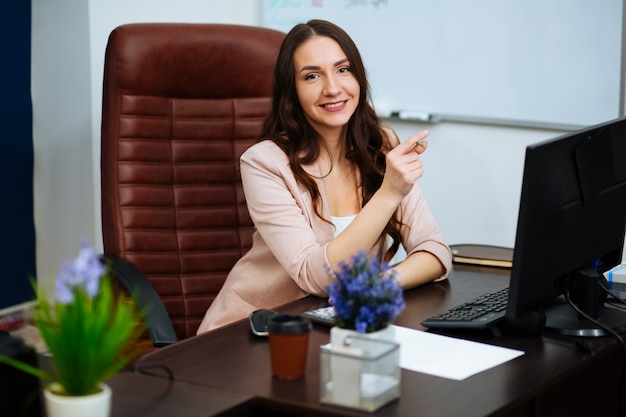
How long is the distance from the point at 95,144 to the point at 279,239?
1.38 m

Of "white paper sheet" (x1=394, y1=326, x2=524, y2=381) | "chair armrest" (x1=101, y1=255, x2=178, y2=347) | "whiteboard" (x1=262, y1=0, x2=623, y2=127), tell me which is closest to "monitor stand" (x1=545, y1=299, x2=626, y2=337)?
"white paper sheet" (x1=394, y1=326, x2=524, y2=381)

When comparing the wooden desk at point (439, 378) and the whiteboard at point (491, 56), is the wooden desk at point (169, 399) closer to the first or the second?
the wooden desk at point (439, 378)

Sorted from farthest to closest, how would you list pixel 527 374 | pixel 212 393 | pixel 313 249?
pixel 313 249, pixel 527 374, pixel 212 393

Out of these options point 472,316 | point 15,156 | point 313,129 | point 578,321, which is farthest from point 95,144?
point 578,321

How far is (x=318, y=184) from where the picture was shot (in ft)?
6.81

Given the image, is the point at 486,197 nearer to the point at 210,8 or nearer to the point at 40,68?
the point at 210,8

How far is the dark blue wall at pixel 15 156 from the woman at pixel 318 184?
4.87ft

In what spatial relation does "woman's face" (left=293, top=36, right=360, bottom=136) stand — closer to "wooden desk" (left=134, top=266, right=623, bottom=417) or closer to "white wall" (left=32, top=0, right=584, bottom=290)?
"wooden desk" (left=134, top=266, right=623, bottom=417)

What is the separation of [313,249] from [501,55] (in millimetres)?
1283

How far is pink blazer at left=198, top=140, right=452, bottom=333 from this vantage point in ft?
6.29

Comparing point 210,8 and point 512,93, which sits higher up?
point 210,8

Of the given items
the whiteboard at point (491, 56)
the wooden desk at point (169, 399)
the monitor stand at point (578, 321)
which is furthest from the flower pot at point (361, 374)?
the whiteboard at point (491, 56)

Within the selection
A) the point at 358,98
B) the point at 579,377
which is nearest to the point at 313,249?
the point at 358,98

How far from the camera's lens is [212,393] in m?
1.28
